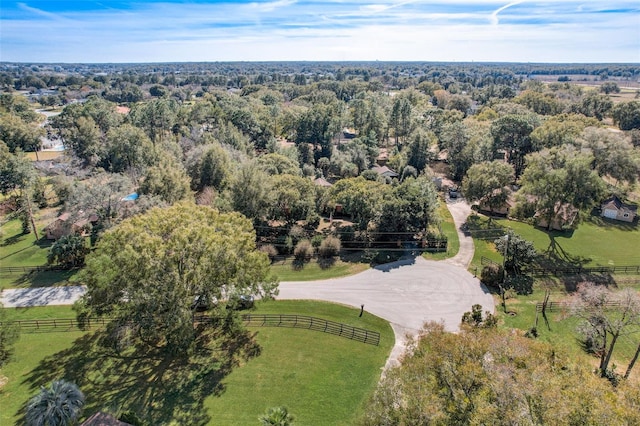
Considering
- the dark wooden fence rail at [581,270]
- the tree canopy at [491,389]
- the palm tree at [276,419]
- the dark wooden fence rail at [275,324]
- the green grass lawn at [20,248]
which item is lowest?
the dark wooden fence rail at [581,270]

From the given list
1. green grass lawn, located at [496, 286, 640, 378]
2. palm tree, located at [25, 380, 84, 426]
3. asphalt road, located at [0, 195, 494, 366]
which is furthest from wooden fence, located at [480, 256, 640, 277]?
palm tree, located at [25, 380, 84, 426]

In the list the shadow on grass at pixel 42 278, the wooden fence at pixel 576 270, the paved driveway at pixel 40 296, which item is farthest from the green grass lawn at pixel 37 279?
the wooden fence at pixel 576 270

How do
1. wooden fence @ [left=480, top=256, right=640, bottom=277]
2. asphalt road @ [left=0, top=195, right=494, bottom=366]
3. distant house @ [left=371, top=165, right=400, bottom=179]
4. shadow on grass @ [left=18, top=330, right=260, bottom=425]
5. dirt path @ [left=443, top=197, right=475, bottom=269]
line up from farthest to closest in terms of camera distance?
distant house @ [left=371, top=165, right=400, bottom=179], dirt path @ [left=443, top=197, right=475, bottom=269], wooden fence @ [left=480, top=256, right=640, bottom=277], asphalt road @ [left=0, top=195, right=494, bottom=366], shadow on grass @ [left=18, top=330, right=260, bottom=425]

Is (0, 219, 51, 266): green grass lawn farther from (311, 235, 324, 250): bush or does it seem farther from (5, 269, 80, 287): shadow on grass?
(311, 235, 324, 250): bush

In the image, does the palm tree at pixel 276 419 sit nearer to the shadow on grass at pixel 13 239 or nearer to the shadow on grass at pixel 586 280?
the shadow on grass at pixel 586 280

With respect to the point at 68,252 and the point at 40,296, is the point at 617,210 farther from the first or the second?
the point at 40,296

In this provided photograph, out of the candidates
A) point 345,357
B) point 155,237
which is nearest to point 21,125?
point 155,237
